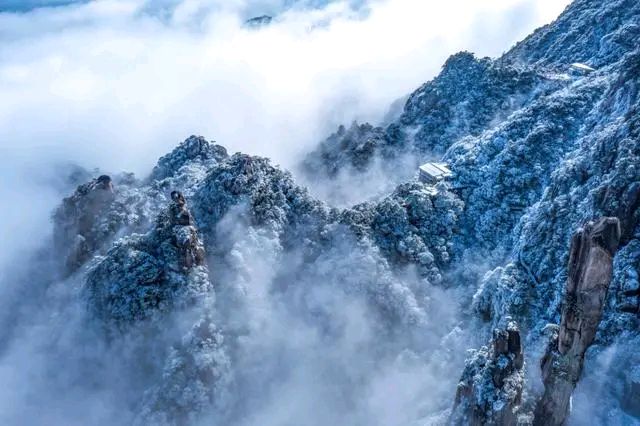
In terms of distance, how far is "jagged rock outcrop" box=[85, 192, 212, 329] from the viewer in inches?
3413

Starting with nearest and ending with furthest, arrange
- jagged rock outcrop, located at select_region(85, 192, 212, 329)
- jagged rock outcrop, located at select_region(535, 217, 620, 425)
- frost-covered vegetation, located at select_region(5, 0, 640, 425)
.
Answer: jagged rock outcrop, located at select_region(535, 217, 620, 425) < frost-covered vegetation, located at select_region(5, 0, 640, 425) < jagged rock outcrop, located at select_region(85, 192, 212, 329)

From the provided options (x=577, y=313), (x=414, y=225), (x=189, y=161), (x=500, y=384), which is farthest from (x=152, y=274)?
(x=577, y=313)

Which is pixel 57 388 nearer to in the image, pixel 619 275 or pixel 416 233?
pixel 416 233

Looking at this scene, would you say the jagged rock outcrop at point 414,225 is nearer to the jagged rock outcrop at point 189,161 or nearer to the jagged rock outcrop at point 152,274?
the jagged rock outcrop at point 152,274

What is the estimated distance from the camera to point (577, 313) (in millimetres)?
46781

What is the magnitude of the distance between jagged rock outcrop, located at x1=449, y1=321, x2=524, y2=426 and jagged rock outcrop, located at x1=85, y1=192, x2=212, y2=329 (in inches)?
1880

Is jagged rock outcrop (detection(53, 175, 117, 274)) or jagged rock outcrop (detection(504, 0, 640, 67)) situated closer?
jagged rock outcrop (detection(53, 175, 117, 274))

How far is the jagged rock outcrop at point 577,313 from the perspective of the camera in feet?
147

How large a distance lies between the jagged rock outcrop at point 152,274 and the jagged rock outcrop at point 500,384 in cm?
4775

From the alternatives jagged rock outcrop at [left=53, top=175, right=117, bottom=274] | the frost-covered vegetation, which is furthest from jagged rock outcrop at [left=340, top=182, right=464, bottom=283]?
jagged rock outcrop at [left=53, top=175, right=117, bottom=274]

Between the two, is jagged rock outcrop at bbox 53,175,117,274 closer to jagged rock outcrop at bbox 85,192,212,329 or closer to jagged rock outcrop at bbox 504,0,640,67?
jagged rock outcrop at bbox 85,192,212,329

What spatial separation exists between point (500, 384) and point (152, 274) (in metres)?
57.8

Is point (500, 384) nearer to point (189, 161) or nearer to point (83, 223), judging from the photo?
point (83, 223)

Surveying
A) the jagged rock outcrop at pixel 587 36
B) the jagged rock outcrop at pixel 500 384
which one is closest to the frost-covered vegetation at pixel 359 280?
the jagged rock outcrop at pixel 500 384
